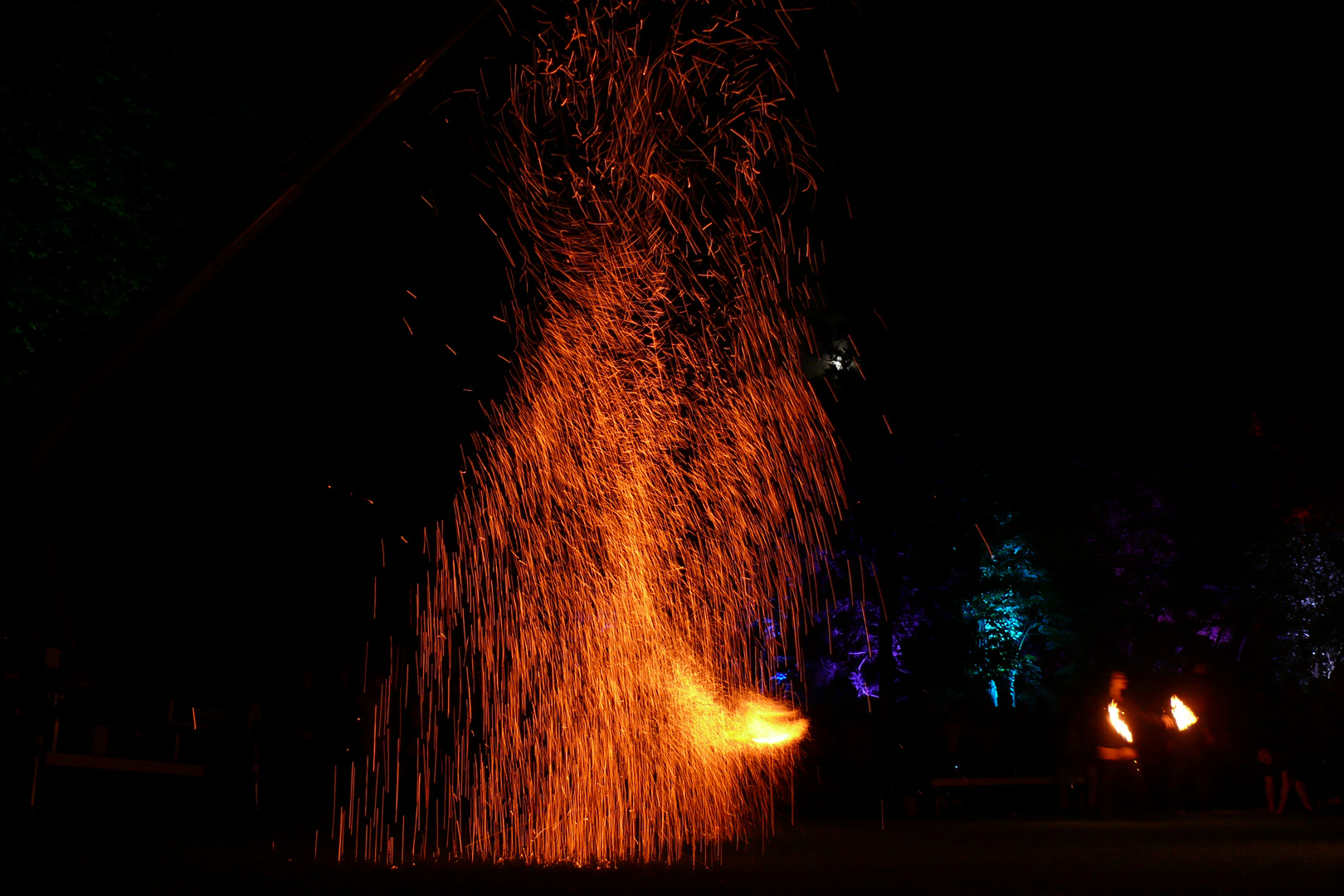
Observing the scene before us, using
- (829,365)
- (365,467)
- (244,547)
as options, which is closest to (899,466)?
(829,365)

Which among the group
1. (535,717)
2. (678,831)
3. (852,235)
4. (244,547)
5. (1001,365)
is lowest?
(678,831)

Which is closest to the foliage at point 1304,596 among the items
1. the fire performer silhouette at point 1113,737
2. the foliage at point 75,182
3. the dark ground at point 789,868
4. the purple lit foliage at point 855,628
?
the purple lit foliage at point 855,628

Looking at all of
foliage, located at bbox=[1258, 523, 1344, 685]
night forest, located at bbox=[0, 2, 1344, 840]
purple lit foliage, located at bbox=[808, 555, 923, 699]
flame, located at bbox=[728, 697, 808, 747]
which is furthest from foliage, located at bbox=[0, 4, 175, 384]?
foliage, located at bbox=[1258, 523, 1344, 685]

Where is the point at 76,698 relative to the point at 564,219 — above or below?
below

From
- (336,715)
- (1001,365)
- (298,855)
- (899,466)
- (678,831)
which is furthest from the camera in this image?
(1001,365)

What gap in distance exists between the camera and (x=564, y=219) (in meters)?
9.16

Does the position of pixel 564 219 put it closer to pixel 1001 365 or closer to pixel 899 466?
→ pixel 899 466

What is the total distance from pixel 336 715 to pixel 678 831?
15.3 ft

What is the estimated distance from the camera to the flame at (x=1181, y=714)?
1213 cm

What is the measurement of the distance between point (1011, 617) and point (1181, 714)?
846 inches

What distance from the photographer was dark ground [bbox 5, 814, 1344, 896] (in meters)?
6.05

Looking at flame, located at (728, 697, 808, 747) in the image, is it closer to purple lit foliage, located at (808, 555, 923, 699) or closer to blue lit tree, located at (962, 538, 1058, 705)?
purple lit foliage, located at (808, 555, 923, 699)

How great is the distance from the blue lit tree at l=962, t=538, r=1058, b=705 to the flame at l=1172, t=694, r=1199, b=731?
1672cm

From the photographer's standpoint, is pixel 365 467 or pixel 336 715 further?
pixel 365 467
